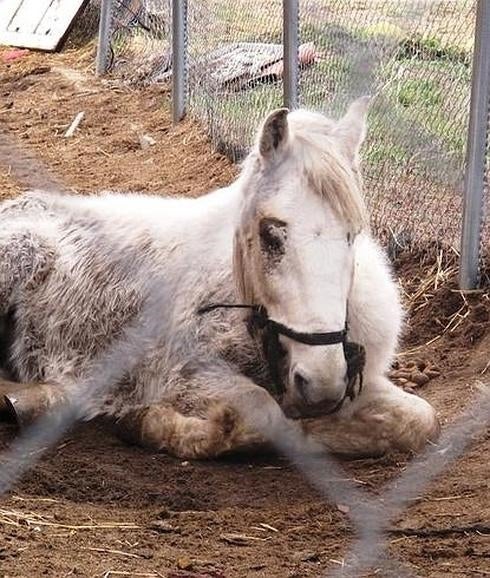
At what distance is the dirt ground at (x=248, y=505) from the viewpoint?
10.3 feet

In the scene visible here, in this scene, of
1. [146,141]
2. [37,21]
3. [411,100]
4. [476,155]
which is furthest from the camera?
[37,21]

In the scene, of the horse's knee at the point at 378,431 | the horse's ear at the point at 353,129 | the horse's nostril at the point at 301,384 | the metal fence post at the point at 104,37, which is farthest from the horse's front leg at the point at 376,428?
the metal fence post at the point at 104,37

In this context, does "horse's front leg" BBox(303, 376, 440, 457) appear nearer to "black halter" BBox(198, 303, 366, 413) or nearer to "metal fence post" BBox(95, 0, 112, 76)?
"black halter" BBox(198, 303, 366, 413)

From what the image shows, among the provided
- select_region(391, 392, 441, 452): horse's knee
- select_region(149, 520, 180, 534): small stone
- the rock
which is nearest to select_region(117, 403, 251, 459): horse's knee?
select_region(391, 392, 441, 452): horse's knee

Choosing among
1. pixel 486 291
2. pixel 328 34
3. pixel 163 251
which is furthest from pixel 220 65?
pixel 163 251

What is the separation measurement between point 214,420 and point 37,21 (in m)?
9.90

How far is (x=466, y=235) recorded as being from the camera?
5590 millimetres

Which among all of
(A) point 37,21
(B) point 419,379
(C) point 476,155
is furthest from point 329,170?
(A) point 37,21

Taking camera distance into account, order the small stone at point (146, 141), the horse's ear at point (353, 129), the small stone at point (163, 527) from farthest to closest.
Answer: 1. the small stone at point (146, 141)
2. the horse's ear at point (353, 129)
3. the small stone at point (163, 527)

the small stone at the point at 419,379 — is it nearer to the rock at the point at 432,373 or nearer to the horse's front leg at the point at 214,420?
the rock at the point at 432,373

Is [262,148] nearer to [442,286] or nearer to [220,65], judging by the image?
[442,286]

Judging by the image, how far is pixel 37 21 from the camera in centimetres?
1334

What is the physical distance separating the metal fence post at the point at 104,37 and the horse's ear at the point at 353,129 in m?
7.76

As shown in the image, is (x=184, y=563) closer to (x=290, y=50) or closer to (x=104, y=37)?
(x=290, y=50)
